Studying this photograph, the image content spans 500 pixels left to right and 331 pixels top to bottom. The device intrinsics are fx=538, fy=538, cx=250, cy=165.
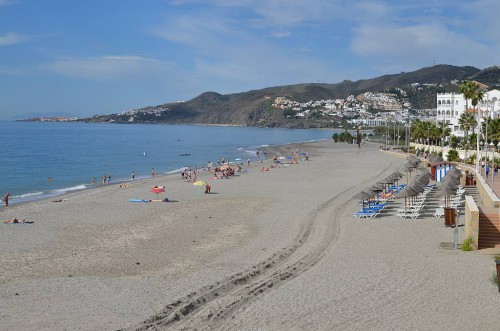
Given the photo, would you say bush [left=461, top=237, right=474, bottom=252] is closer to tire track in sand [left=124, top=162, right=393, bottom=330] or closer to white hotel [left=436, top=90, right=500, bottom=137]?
tire track in sand [left=124, top=162, right=393, bottom=330]

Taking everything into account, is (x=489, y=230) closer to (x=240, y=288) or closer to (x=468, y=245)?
(x=468, y=245)

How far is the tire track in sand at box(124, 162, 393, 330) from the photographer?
9.32 meters

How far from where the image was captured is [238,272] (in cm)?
1255

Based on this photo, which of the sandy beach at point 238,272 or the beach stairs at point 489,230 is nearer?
the sandy beach at point 238,272

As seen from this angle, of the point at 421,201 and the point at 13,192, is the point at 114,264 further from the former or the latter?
the point at 13,192

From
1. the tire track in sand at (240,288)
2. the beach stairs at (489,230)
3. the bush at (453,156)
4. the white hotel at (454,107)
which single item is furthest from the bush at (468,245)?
the white hotel at (454,107)

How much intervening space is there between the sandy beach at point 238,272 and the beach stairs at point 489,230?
39.1 inches

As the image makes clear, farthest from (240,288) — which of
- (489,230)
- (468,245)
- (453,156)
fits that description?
(453,156)

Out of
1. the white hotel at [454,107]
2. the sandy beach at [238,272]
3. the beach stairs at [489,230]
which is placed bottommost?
the sandy beach at [238,272]

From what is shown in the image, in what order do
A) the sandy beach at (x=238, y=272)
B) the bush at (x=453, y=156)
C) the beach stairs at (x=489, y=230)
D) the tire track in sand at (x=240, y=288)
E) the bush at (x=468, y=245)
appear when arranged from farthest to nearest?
the bush at (x=453, y=156) < the beach stairs at (x=489, y=230) < the bush at (x=468, y=245) < the sandy beach at (x=238, y=272) < the tire track in sand at (x=240, y=288)

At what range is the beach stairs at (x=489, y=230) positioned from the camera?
Result: 14180 mm

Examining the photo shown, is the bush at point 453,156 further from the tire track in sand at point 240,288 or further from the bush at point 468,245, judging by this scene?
the bush at point 468,245

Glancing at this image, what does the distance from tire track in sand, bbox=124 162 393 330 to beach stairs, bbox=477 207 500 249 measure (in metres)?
4.08

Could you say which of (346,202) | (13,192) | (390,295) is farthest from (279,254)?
(13,192)
